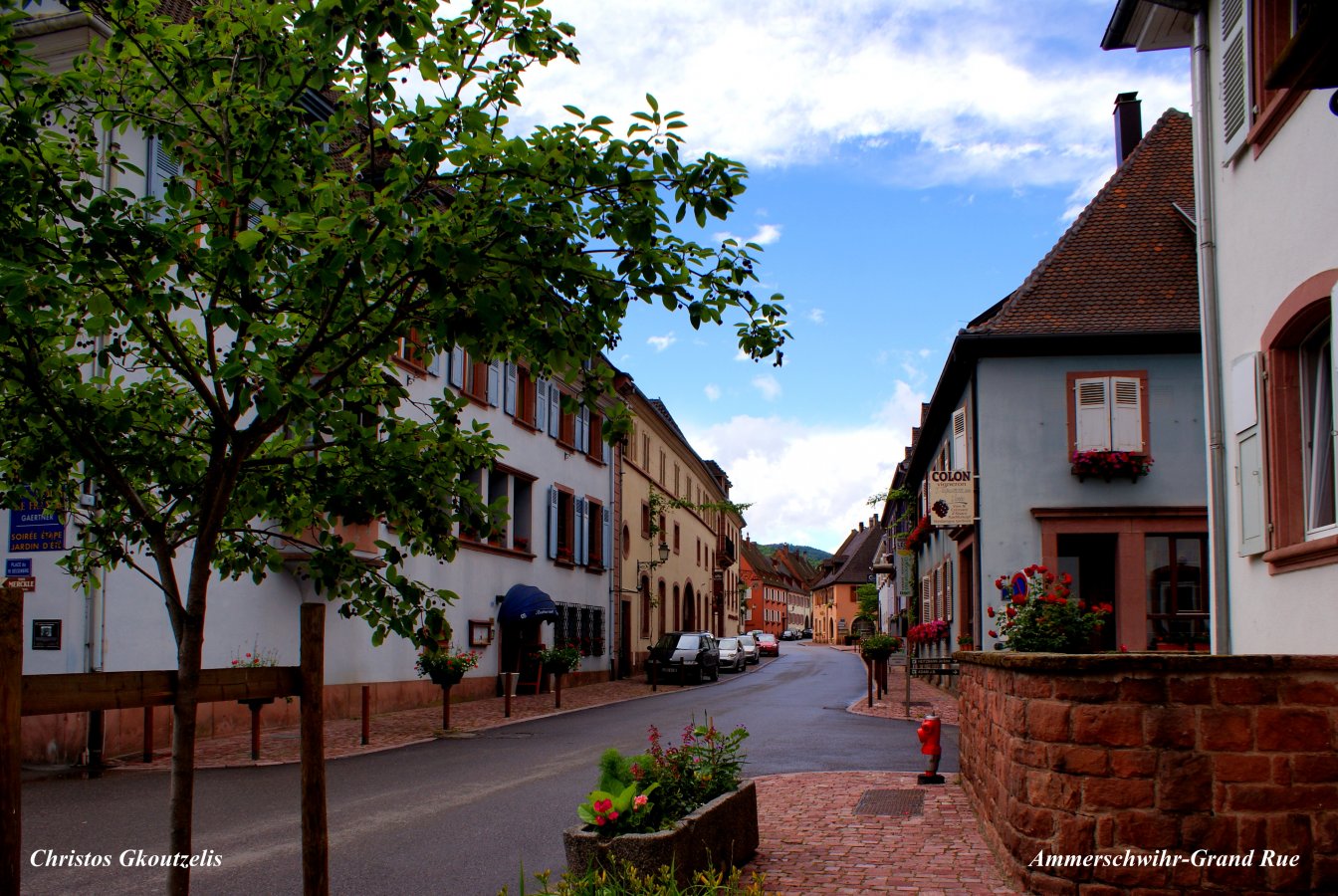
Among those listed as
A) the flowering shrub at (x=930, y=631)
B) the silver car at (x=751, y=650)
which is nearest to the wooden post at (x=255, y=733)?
the flowering shrub at (x=930, y=631)

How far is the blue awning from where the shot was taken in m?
26.9

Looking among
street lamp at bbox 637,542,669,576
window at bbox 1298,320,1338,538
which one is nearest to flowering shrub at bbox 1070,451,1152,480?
window at bbox 1298,320,1338,538

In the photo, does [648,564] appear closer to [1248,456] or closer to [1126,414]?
[1126,414]

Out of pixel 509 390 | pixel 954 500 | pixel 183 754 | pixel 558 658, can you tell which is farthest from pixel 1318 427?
pixel 509 390

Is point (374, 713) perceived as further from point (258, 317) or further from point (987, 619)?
point (258, 317)

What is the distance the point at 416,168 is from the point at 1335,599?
266 inches

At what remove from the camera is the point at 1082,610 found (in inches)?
408

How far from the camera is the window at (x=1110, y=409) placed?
799 inches

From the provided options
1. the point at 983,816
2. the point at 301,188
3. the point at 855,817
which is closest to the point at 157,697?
the point at 301,188

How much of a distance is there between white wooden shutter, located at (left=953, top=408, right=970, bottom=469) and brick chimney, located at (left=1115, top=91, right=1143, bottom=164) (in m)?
7.72

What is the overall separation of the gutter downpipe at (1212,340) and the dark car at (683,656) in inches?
930

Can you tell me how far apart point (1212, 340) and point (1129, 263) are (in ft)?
39.8

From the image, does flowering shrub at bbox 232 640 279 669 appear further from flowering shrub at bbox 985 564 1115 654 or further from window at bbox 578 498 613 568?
window at bbox 578 498 613 568

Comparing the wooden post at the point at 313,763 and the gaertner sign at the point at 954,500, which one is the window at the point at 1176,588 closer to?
the gaertner sign at the point at 954,500
